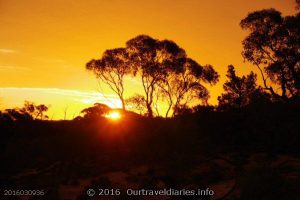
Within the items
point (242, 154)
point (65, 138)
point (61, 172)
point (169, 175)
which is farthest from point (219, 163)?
point (65, 138)

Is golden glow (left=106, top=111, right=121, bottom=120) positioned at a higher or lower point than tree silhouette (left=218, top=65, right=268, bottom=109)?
lower
